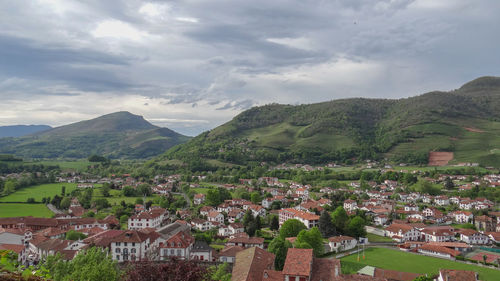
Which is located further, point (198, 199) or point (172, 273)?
point (198, 199)

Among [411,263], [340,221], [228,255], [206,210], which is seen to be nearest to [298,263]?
[228,255]

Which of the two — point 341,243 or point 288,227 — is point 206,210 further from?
point 341,243

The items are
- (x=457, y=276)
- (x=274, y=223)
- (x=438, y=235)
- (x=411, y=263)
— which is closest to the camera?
(x=457, y=276)

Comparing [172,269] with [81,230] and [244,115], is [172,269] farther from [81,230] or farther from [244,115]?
[244,115]

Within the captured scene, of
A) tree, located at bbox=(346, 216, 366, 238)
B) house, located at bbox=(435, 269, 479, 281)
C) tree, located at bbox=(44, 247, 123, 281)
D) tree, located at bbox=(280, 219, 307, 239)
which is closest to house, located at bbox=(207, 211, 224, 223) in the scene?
tree, located at bbox=(280, 219, 307, 239)

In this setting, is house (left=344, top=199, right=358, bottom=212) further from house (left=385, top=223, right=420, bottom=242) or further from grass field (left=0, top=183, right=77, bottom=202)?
grass field (left=0, top=183, right=77, bottom=202)

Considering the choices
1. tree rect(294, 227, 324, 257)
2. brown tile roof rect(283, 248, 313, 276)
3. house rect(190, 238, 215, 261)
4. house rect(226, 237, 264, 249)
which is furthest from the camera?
house rect(226, 237, 264, 249)

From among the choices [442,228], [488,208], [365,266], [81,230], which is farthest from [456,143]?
[81,230]
